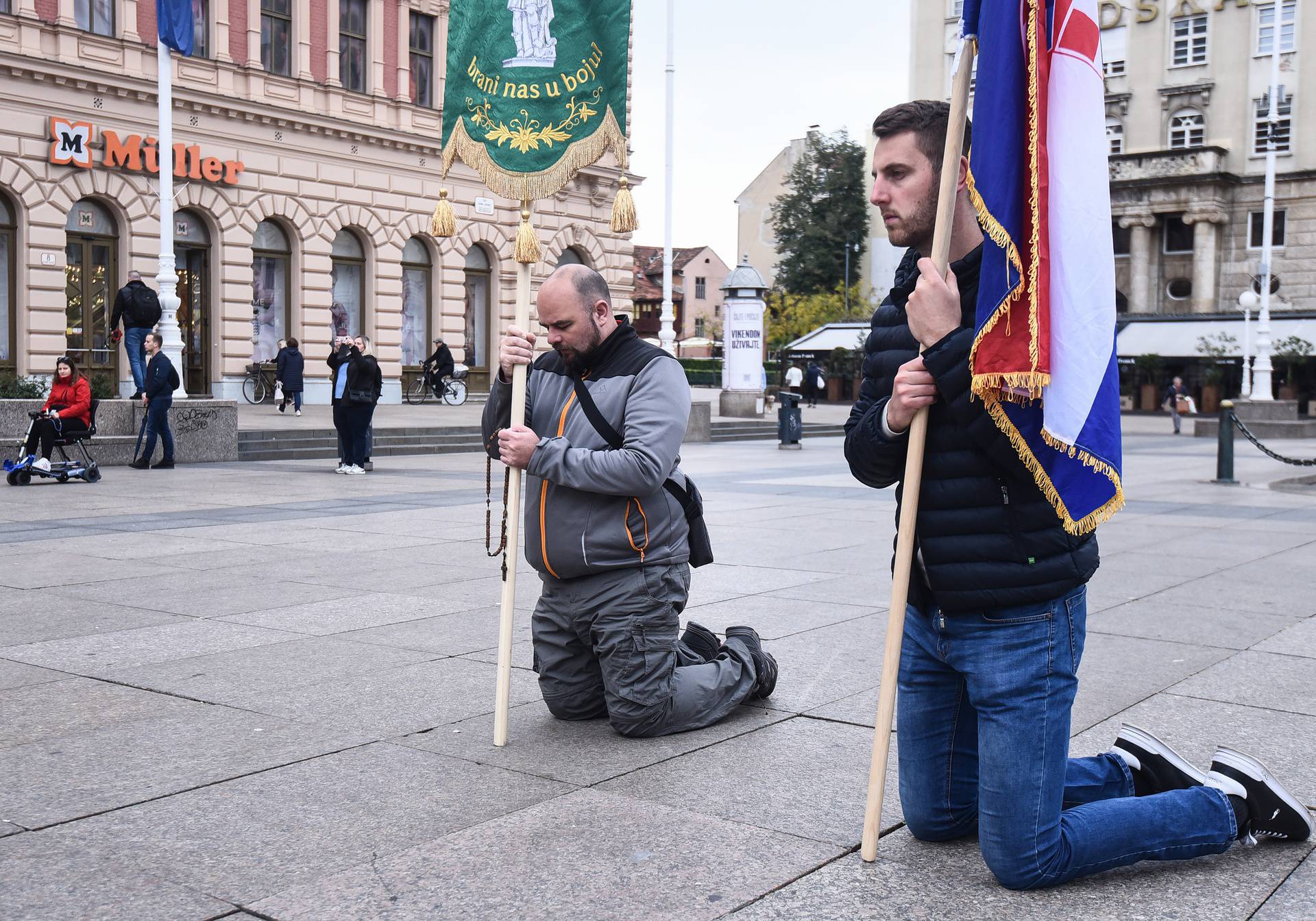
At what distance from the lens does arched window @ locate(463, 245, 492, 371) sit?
35.8 meters

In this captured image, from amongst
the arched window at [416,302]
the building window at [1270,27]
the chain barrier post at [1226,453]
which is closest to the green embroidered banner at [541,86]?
the chain barrier post at [1226,453]

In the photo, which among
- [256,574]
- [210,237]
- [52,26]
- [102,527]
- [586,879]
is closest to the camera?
[586,879]

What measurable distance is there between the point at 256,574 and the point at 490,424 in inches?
163

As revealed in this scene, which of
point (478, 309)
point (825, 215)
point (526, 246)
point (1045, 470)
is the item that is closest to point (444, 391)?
point (478, 309)

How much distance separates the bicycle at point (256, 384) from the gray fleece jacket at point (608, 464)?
2621 centimetres

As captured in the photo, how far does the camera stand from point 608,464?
457cm

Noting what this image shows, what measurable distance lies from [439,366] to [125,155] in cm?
885

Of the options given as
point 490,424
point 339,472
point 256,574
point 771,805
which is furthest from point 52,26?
point 771,805

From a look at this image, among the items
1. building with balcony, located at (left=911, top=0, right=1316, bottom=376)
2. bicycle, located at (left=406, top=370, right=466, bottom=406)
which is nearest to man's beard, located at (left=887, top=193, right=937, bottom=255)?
bicycle, located at (left=406, top=370, right=466, bottom=406)

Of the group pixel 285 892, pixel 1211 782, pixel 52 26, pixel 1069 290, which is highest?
pixel 52 26

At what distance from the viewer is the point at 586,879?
3.40 meters

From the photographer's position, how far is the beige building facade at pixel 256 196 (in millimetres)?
25797

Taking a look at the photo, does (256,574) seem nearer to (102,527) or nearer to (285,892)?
(102,527)

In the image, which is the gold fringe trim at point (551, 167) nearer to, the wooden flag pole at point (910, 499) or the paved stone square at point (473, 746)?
the paved stone square at point (473, 746)
